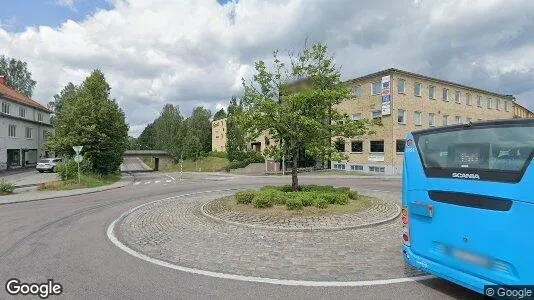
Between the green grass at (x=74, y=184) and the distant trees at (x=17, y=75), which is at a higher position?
the distant trees at (x=17, y=75)

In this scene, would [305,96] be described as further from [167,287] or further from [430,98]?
[430,98]

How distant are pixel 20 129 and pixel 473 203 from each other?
5182 centimetres

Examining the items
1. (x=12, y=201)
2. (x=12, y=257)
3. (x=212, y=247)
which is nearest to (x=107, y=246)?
(x=12, y=257)

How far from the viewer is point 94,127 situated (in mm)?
30031

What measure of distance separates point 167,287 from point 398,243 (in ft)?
16.7

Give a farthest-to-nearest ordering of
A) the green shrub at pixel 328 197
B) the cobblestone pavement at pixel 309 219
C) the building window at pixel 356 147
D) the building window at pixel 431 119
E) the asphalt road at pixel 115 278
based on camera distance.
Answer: the building window at pixel 431 119 < the building window at pixel 356 147 < the green shrub at pixel 328 197 < the cobblestone pavement at pixel 309 219 < the asphalt road at pixel 115 278

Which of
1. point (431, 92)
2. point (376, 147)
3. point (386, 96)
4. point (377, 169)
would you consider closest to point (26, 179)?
point (377, 169)

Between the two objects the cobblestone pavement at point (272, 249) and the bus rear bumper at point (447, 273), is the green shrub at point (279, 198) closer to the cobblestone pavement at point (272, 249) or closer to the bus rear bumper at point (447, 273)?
the cobblestone pavement at point (272, 249)

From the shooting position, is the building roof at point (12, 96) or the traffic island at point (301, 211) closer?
the traffic island at point (301, 211)

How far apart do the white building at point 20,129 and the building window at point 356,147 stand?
110 feet

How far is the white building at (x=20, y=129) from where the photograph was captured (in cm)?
3988

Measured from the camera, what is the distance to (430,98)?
1569 inches

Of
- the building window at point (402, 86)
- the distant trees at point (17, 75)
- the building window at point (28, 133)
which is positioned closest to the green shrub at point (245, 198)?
the building window at point (402, 86)

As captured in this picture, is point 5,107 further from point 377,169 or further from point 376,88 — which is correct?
point 377,169
